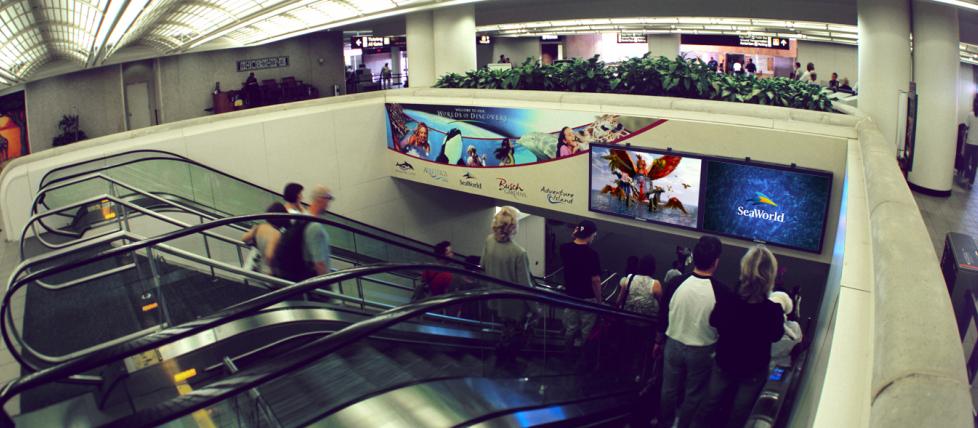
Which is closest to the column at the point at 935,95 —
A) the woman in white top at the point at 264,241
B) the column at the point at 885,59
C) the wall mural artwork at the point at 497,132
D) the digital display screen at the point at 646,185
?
the column at the point at 885,59

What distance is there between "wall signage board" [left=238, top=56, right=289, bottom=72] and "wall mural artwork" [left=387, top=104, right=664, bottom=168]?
1517 cm

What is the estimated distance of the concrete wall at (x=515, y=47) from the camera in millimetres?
34219

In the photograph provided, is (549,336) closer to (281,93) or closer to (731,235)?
(731,235)

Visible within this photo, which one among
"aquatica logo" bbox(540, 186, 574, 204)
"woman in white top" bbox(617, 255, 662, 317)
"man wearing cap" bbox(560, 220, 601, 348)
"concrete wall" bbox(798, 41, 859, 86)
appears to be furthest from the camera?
"concrete wall" bbox(798, 41, 859, 86)

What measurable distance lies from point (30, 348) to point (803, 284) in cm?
1423

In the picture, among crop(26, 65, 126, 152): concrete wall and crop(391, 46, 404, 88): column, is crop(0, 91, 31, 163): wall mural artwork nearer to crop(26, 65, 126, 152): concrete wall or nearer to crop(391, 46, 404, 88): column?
crop(26, 65, 126, 152): concrete wall

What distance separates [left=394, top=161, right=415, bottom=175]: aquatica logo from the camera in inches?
468

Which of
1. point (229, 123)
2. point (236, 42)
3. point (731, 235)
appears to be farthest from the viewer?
point (236, 42)

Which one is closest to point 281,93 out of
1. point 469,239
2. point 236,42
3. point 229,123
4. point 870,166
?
point 236,42

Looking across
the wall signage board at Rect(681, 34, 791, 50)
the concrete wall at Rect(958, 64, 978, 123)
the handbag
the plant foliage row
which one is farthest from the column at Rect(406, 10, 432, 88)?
the concrete wall at Rect(958, 64, 978, 123)

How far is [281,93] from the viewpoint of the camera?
24.5m

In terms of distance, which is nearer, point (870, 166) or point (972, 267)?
point (972, 267)

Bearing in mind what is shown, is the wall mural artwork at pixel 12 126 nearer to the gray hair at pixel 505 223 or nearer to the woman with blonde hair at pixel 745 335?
the gray hair at pixel 505 223

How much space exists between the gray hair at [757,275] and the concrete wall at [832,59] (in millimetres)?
24084
